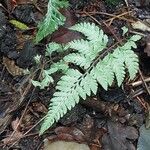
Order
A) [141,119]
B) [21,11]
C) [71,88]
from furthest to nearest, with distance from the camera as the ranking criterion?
[21,11] → [141,119] → [71,88]

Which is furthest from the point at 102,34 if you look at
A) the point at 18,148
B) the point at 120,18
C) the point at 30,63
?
the point at 18,148

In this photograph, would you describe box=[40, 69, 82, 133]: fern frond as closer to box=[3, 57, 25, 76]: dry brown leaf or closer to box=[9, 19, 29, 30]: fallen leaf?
box=[3, 57, 25, 76]: dry brown leaf

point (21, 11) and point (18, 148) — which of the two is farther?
point (21, 11)

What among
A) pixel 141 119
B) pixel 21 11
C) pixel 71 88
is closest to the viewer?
pixel 71 88

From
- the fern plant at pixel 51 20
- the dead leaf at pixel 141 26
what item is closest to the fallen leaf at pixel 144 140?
the dead leaf at pixel 141 26

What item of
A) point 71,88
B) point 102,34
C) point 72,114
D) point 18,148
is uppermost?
point 102,34

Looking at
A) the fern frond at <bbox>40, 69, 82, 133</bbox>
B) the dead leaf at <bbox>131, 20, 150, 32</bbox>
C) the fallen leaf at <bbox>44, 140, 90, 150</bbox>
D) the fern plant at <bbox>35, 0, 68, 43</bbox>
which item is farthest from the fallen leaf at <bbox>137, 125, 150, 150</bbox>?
the fern plant at <bbox>35, 0, 68, 43</bbox>

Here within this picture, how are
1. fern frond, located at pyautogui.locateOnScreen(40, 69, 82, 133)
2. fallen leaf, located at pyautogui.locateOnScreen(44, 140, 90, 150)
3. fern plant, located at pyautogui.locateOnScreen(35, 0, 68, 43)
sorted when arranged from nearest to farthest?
fern frond, located at pyautogui.locateOnScreen(40, 69, 82, 133), fallen leaf, located at pyautogui.locateOnScreen(44, 140, 90, 150), fern plant, located at pyautogui.locateOnScreen(35, 0, 68, 43)

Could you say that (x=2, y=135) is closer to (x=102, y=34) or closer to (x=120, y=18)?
(x=102, y=34)
